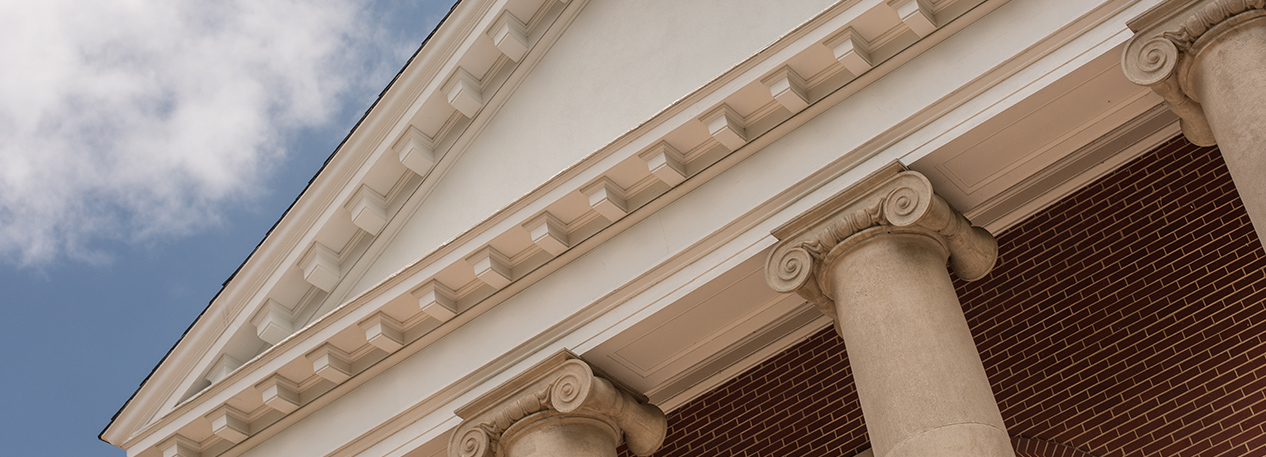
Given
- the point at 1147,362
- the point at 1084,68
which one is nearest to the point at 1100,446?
the point at 1147,362

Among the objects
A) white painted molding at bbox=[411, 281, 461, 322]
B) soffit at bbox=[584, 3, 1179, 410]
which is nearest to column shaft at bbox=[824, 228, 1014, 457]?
soffit at bbox=[584, 3, 1179, 410]

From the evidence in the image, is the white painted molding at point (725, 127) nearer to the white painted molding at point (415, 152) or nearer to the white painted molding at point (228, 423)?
the white painted molding at point (415, 152)

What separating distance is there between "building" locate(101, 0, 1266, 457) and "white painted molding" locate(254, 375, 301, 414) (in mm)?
37

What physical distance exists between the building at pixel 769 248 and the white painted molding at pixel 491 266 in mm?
30

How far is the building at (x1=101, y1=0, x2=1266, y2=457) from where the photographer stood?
29.2ft

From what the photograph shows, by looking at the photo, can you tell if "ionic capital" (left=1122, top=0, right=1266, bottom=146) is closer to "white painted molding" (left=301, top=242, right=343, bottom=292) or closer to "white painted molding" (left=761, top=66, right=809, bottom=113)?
"white painted molding" (left=761, top=66, right=809, bottom=113)

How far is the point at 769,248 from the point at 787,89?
123 cm

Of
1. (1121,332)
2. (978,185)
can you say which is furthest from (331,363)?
(1121,332)

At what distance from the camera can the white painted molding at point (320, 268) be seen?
12430 mm

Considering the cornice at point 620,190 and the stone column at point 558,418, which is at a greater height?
the cornice at point 620,190

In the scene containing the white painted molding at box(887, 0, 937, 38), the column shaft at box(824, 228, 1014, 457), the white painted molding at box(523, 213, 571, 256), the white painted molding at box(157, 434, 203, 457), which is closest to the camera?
the column shaft at box(824, 228, 1014, 457)

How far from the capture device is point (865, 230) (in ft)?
29.8

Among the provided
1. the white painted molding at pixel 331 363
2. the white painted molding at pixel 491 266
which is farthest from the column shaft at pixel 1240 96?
the white painted molding at pixel 331 363

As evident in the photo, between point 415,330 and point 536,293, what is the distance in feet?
4.16
